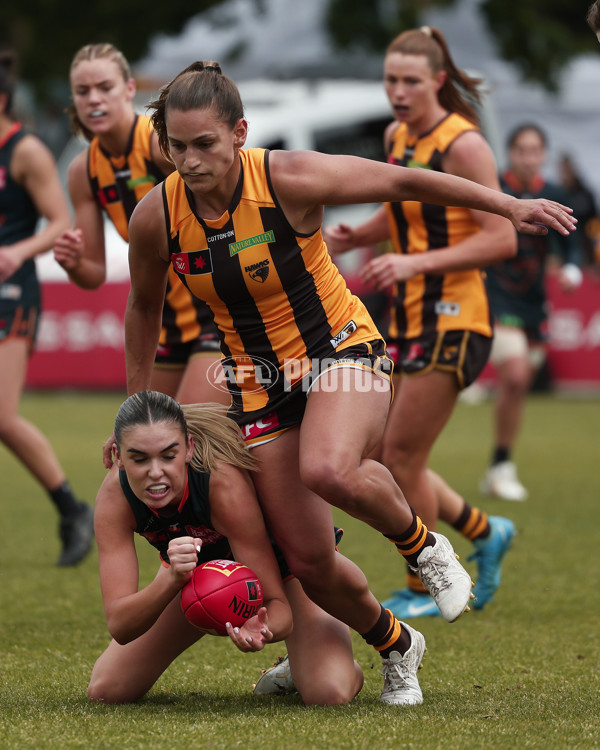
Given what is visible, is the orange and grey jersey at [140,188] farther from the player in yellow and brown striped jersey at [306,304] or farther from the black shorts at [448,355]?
the player in yellow and brown striped jersey at [306,304]

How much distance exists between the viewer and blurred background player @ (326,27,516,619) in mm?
5508

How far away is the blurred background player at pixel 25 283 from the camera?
6.53 metres

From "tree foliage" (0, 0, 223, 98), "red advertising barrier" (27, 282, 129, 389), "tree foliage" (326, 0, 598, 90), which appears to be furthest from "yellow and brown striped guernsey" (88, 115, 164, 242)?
"tree foliage" (0, 0, 223, 98)

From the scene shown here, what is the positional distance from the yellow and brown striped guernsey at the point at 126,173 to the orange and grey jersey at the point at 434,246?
1.09 m

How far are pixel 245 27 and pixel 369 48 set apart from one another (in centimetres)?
207

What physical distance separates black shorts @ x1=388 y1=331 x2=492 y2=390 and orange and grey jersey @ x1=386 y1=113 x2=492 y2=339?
0.13ft

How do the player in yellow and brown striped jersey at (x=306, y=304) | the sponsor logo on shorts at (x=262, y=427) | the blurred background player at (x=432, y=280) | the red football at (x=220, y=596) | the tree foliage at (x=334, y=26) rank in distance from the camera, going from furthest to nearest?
1. the tree foliage at (x=334, y=26)
2. the blurred background player at (x=432, y=280)
3. the sponsor logo on shorts at (x=262, y=427)
4. the player in yellow and brown striped jersey at (x=306, y=304)
5. the red football at (x=220, y=596)

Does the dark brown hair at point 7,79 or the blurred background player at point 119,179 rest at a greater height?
the dark brown hair at point 7,79

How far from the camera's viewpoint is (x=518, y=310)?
9.33 metres

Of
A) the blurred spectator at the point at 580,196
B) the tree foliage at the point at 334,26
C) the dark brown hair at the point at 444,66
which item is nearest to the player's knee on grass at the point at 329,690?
the dark brown hair at the point at 444,66

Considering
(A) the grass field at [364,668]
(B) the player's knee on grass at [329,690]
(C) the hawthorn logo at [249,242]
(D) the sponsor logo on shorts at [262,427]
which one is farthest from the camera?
(D) the sponsor logo on shorts at [262,427]

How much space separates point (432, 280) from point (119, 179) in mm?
1467

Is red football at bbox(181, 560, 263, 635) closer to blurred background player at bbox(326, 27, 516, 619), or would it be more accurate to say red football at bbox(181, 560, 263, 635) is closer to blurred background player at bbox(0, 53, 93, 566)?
blurred background player at bbox(326, 27, 516, 619)

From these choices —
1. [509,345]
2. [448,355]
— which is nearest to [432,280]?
Answer: [448,355]
